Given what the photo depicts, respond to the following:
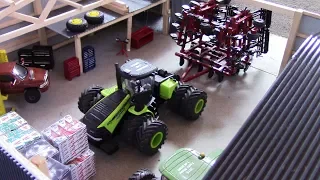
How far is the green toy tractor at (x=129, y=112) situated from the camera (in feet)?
15.1

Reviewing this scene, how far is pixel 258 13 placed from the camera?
21.6 ft

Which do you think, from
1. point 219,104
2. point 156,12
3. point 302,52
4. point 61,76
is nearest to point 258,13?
point 219,104

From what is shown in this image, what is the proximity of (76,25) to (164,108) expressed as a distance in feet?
6.41

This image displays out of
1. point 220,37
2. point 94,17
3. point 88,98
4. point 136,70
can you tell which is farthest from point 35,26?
point 220,37

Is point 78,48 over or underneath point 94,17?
underneath

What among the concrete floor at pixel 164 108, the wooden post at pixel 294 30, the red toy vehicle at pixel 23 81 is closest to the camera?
the concrete floor at pixel 164 108

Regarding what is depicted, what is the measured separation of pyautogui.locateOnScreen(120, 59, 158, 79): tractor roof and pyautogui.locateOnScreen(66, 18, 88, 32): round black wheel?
1664 mm

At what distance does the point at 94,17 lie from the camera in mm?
6320

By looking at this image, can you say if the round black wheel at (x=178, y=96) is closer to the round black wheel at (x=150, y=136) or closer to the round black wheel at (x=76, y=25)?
the round black wheel at (x=150, y=136)

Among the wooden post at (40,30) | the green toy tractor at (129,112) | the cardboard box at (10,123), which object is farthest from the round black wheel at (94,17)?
the cardboard box at (10,123)

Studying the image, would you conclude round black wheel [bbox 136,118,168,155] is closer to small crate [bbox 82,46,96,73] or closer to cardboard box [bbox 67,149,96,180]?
cardboard box [bbox 67,149,96,180]

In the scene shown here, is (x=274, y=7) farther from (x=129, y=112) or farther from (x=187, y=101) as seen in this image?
(x=129, y=112)

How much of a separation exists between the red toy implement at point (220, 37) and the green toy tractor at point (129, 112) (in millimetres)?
1415

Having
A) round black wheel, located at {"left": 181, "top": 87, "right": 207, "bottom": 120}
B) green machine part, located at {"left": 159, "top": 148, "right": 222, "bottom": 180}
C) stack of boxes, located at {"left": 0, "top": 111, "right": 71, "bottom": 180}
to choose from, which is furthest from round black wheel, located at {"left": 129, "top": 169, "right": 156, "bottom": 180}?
round black wheel, located at {"left": 181, "top": 87, "right": 207, "bottom": 120}
